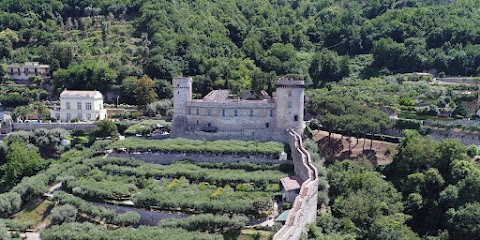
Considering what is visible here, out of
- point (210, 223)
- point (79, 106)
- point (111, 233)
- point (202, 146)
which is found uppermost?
point (79, 106)

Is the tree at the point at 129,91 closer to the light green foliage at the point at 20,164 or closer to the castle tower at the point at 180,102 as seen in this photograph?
the castle tower at the point at 180,102

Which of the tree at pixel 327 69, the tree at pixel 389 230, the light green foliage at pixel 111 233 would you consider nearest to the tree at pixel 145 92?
the tree at pixel 327 69

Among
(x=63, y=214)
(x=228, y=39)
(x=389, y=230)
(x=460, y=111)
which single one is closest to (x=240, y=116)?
(x=63, y=214)

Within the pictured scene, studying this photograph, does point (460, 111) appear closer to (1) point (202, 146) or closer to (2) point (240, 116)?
(2) point (240, 116)

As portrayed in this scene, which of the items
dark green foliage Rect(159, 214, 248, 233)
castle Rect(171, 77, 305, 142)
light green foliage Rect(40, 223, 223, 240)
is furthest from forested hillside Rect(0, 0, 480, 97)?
light green foliage Rect(40, 223, 223, 240)

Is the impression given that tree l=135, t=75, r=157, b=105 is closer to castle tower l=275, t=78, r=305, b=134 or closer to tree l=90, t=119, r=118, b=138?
tree l=90, t=119, r=118, b=138

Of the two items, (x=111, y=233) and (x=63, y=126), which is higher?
(x=63, y=126)
